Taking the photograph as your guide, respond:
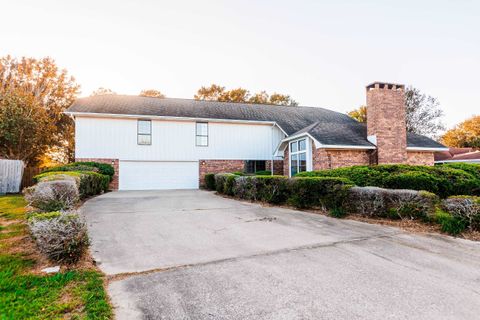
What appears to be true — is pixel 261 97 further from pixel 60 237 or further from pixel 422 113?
pixel 60 237

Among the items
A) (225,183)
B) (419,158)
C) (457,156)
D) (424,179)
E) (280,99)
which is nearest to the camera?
(424,179)

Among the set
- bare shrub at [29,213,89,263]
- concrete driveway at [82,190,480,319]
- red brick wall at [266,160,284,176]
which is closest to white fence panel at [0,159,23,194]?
concrete driveway at [82,190,480,319]

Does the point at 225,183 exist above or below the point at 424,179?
below

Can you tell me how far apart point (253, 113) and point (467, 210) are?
16.6 meters

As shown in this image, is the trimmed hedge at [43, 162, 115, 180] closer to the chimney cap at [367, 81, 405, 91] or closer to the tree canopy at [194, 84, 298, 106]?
the chimney cap at [367, 81, 405, 91]

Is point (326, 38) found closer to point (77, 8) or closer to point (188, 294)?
point (77, 8)

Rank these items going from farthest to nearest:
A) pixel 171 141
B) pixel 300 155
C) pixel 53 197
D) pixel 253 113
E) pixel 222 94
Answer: pixel 222 94 < pixel 253 113 < pixel 171 141 < pixel 300 155 < pixel 53 197

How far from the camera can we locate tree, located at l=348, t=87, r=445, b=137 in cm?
2891

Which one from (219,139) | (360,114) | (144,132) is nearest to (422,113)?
(360,114)

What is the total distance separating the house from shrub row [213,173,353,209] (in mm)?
4073

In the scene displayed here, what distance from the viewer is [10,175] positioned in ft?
47.8

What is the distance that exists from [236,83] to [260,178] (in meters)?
24.1

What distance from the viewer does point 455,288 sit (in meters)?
3.02

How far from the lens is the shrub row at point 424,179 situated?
8031mm
